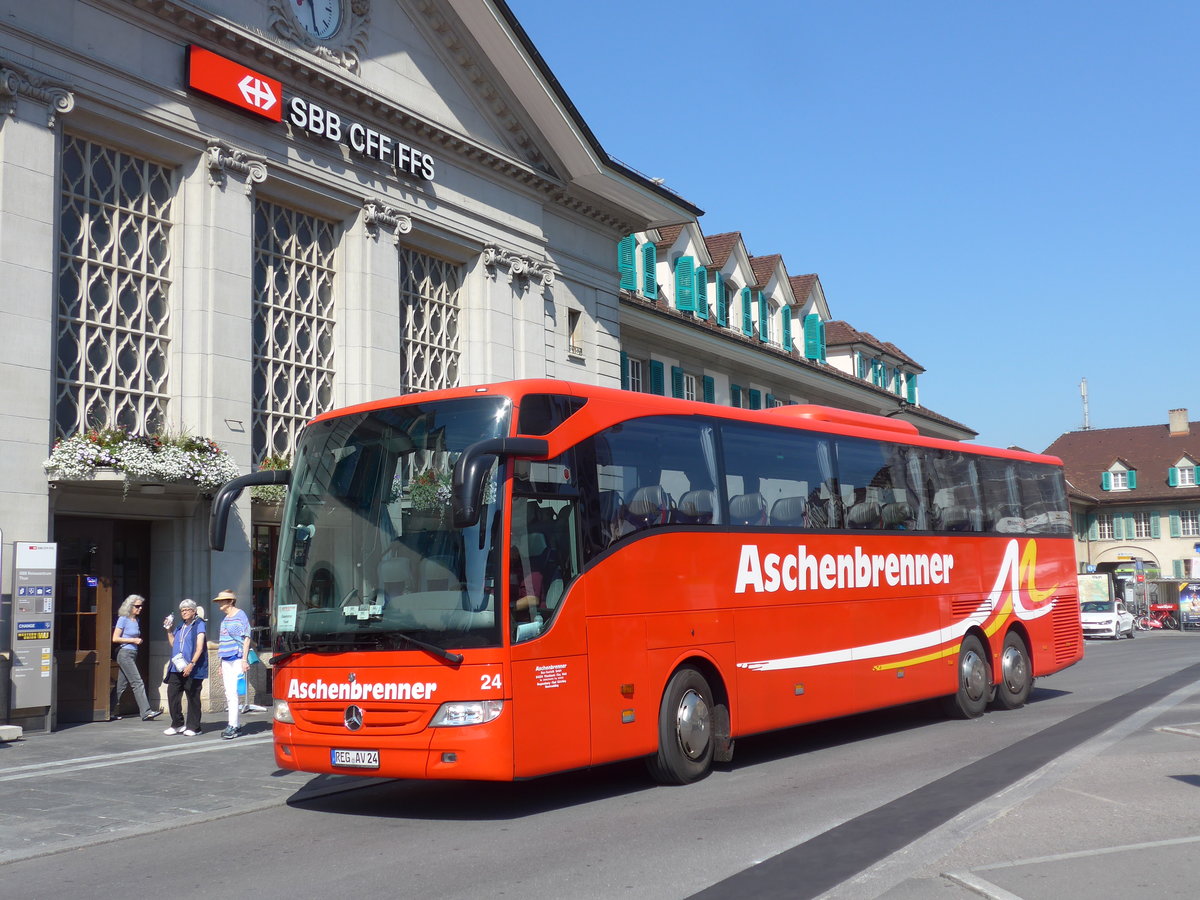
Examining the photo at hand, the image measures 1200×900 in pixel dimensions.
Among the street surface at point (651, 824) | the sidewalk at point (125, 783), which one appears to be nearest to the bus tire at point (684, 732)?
the street surface at point (651, 824)

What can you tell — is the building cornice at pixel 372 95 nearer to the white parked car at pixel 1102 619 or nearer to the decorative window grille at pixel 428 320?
the decorative window grille at pixel 428 320

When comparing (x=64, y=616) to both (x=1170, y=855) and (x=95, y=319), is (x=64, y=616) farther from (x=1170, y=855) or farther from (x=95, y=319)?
(x=1170, y=855)

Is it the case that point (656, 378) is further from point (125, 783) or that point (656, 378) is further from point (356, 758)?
point (356, 758)

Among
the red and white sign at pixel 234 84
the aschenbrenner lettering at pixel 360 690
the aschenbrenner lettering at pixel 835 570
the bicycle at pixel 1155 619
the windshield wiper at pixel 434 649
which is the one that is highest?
the red and white sign at pixel 234 84

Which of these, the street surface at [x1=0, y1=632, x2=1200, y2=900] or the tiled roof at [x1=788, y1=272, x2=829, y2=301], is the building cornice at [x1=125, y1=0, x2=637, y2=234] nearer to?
the street surface at [x1=0, y1=632, x2=1200, y2=900]

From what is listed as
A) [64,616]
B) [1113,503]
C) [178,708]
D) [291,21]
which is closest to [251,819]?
[178,708]

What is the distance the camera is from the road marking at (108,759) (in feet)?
40.4

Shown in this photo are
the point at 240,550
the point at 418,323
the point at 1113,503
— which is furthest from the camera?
the point at 1113,503

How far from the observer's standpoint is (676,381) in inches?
1318

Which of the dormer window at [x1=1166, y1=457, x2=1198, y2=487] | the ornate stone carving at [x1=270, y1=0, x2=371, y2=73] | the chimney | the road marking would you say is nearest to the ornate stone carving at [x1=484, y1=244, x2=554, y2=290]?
the ornate stone carving at [x1=270, y1=0, x2=371, y2=73]

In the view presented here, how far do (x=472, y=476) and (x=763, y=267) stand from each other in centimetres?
3356

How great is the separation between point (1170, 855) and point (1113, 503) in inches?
3167

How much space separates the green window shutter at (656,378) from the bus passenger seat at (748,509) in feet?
63.8

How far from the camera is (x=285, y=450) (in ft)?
65.0
